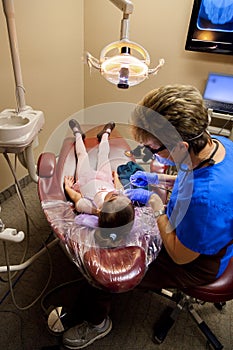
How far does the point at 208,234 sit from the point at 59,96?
6.77ft

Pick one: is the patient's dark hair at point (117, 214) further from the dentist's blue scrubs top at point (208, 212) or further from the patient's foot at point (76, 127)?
the patient's foot at point (76, 127)

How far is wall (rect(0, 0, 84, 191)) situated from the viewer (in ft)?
6.09

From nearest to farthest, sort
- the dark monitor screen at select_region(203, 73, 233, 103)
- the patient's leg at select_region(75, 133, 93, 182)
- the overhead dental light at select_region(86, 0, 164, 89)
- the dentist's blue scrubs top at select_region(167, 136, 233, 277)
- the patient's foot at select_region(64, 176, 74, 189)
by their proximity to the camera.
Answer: the dentist's blue scrubs top at select_region(167, 136, 233, 277) < the overhead dental light at select_region(86, 0, 164, 89) < the patient's foot at select_region(64, 176, 74, 189) < the patient's leg at select_region(75, 133, 93, 182) < the dark monitor screen at select_region(203, 73, 233, 103)

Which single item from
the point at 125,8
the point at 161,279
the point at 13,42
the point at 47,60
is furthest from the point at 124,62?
the point at 47,60

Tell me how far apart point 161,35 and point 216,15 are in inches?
20.4

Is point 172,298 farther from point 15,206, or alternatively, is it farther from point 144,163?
point 15,206

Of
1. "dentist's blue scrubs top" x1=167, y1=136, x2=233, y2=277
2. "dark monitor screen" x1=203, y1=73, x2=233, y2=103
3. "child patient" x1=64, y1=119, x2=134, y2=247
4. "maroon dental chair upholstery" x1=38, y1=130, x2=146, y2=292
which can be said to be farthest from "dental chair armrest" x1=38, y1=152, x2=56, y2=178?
"dark monitor screen" x1=203, y1=73, x2=233, y2=103

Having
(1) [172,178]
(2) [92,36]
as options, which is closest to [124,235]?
(1) [172,178]

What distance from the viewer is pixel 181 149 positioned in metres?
0.93

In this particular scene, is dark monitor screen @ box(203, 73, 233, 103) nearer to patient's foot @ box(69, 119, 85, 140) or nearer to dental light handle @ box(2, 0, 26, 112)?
patient's foot @ box(69, 119, 85, 140)

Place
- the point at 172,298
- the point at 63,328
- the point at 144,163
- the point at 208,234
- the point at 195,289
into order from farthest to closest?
the point at 144,163
the point at 172,298
the point at 63,328
the point at 195,289
the point at 208,234

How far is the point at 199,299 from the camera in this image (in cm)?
107

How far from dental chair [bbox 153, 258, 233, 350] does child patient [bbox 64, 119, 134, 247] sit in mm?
382

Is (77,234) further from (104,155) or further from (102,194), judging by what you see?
(104,155)
